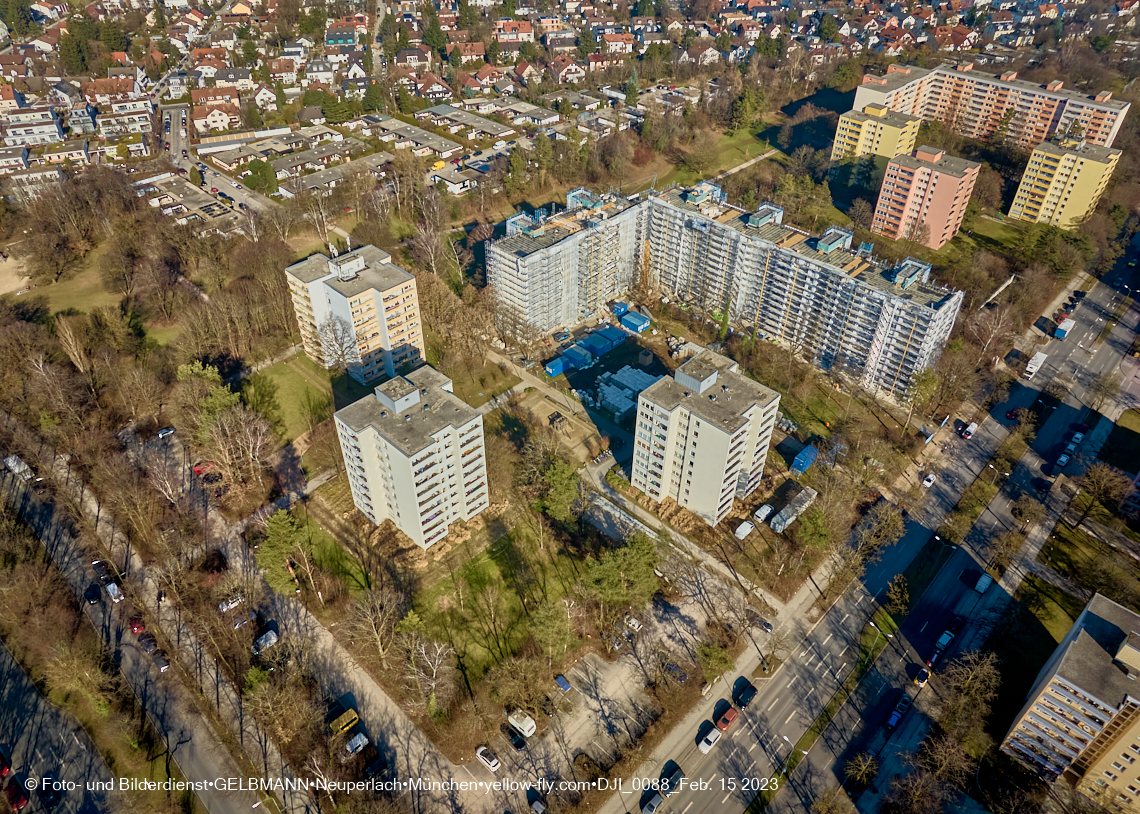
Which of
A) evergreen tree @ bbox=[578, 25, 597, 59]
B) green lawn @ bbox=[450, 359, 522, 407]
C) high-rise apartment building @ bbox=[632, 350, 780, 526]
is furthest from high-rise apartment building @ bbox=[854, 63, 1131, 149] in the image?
high-rise apartment building @ bbox=[632, 350, 780, 526]

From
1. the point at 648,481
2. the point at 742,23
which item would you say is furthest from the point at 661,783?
the point at 742,23

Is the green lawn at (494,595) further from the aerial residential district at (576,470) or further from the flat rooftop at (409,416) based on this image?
the flat rooftop at (409,416)

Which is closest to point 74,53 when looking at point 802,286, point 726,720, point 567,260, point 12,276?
point 12,276

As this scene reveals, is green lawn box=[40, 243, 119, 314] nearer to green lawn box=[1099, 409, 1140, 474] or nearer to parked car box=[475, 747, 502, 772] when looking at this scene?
parked car box=[475, 747, 502, 772]

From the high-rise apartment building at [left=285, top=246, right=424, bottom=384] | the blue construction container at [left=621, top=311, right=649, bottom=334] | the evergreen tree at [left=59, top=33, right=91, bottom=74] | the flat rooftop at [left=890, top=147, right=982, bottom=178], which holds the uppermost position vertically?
the flat rooftop at [left=890, top=147, right=982, bottom=178]

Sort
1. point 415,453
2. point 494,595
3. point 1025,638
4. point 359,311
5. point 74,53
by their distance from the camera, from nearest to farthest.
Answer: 1. point 415,453
2. point 1025,638
3. point 494,595
4. point 359,311
5. point 74,53

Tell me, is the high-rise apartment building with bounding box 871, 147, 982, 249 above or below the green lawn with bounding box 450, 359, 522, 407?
above

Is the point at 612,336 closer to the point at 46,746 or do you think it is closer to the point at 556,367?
the point at 556,367
